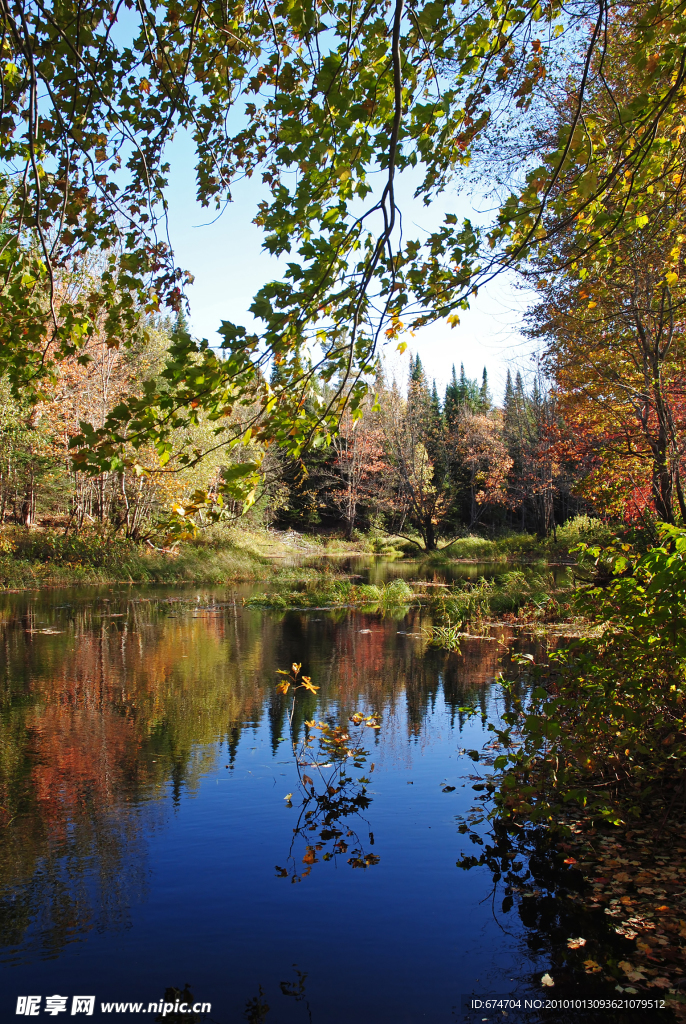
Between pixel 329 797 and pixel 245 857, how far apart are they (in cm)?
124

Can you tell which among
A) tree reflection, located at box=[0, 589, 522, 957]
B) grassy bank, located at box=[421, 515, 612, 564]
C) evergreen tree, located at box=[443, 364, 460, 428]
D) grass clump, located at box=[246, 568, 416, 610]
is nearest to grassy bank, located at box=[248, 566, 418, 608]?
grass clump, located at box=[246, 568, 416, 610]

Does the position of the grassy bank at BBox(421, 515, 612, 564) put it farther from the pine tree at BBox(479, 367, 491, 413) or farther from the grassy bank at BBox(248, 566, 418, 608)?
the pine tree at BBox(479, 367, 491, 413)

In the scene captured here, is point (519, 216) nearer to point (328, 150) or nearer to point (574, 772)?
point (328, 150)

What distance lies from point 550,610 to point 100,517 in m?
19.0

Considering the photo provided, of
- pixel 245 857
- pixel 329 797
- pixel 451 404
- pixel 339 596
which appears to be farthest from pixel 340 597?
pixel 451 404

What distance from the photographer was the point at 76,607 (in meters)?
17.1

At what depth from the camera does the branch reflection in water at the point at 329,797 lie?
16.6ft

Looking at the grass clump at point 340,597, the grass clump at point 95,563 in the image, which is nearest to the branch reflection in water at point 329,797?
the grass clump at point 340,597

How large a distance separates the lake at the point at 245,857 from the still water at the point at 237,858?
0.02 meters

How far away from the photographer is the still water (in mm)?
3639

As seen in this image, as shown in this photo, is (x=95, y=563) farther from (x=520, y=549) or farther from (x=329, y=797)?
(x=520, y=549)

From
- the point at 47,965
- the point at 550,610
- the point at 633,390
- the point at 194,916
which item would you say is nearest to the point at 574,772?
the point at 194,916

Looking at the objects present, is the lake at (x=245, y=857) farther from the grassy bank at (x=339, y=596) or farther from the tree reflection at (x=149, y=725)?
the grassy bank at (x=339, y=596)

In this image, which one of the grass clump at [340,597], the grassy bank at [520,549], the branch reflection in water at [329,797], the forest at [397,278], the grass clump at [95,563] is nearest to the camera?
the forest at [397,278]
